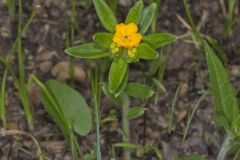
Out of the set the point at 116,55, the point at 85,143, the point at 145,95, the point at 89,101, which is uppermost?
the point at 116,55

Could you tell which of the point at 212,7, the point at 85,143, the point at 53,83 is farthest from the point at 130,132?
the point at 212,7

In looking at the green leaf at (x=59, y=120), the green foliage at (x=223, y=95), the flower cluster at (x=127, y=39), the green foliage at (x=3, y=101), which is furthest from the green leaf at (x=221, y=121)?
the green foliage at (x=3, y=101)

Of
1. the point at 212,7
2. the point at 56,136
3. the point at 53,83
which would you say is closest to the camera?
the point at 53,83

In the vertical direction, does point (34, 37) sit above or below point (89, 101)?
above

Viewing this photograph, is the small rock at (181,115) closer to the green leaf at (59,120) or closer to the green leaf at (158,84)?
the green leaf at (158,84)

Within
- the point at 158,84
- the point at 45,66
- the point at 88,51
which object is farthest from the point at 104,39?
the point at 45,66

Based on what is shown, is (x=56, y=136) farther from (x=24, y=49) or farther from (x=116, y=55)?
(x=116, y=55)
